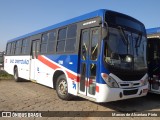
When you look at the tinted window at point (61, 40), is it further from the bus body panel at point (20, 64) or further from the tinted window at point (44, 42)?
the bus body panel at point (20, 64)

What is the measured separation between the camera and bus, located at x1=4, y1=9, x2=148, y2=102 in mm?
7043

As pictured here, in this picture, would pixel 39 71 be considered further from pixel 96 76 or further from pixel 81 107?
pixel 96 76

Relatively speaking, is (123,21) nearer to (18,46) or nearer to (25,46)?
(25,46)

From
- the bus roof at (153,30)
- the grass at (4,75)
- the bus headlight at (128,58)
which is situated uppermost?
the bus roof at (153,30)

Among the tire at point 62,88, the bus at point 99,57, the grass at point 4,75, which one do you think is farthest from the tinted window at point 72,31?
the grass at point 4,75

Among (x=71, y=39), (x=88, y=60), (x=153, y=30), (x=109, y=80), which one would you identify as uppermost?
(x=153, y=30)

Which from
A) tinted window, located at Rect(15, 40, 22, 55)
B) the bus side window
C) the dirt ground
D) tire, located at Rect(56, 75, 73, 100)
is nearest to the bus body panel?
tinted window, located at Rect(15, 40, 22, 55)

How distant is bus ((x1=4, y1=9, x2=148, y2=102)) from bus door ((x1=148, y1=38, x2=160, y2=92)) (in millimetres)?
1050

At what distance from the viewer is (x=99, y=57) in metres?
7.09

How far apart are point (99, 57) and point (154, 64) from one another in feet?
10.7

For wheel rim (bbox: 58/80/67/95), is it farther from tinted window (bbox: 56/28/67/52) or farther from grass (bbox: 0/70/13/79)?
grass (bbox: 0/70/13/79)

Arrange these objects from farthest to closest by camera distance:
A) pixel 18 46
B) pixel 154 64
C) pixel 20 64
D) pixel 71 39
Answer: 1. pixel 18 46
2. pixel 20 64
3. pixel 154 64
4. pixel 71 39

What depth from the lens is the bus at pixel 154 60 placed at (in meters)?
9.11

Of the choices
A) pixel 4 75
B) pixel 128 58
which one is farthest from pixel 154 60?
pixel 4 75
